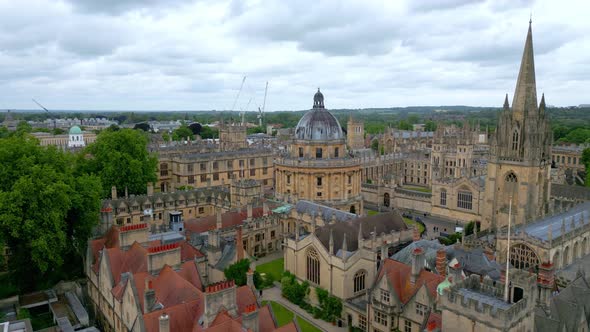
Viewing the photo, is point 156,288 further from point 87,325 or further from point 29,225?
point 29,225

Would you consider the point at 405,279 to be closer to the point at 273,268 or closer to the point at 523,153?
the point at 273,268

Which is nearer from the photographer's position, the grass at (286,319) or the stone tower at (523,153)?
the grass at (286,319)

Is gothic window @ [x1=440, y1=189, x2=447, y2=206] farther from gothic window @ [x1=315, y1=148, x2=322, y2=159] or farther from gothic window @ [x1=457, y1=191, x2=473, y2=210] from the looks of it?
gothic window @ [x1=315, y1=148, x2=322, y2=159]

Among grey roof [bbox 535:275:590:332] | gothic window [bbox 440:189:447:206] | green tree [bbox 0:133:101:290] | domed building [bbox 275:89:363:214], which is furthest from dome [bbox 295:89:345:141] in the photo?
grey roof [bbox 535:275:590:332]

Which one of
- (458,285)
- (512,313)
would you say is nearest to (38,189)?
(458,285)

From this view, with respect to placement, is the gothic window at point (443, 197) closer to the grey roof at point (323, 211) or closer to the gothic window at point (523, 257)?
the grey roof at point (323, 211)


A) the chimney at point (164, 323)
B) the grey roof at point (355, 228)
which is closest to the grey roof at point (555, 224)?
the grey roof at point (355, 228)

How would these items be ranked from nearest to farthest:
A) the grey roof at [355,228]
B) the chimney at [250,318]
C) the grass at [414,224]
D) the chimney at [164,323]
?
the chimney at [250,318]
the chimney at [164,323]
the grey roof at [355,228]
the grass at [414,224]
